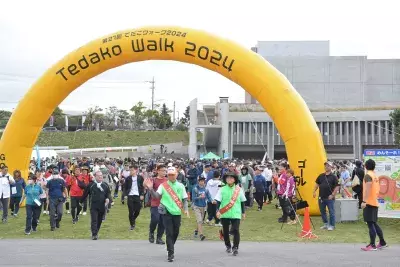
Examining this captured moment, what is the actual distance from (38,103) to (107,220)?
5343 mm

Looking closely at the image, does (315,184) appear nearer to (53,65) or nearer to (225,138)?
(53,65)

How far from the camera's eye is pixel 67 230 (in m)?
12.6

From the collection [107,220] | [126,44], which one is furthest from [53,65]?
[107,220]

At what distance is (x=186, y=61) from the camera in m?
16.5

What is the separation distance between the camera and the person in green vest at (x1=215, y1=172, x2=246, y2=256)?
29.6 feet

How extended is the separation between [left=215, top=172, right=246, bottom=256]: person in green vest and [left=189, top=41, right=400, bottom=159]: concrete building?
39.0m

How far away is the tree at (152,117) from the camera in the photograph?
9625 centimetres

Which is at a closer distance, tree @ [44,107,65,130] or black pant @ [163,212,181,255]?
black pant @ [163,212,181,255]

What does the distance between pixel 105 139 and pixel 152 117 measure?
22.8m

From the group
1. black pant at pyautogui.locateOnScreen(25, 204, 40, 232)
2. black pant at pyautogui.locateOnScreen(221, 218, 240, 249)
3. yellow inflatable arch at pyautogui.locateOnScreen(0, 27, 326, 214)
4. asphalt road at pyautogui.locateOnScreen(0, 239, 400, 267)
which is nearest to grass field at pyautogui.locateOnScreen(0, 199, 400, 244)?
black pant at pyautogui.locateOnScreen(25, 204, 40, 232)

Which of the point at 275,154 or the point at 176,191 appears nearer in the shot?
the point at 176,191

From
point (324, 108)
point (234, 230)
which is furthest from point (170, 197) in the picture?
point (324, 108)

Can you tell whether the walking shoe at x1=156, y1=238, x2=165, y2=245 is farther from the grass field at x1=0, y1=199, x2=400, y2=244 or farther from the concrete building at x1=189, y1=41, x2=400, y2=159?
the concrete building at x1=189, y1=41, x2=400, y2=159

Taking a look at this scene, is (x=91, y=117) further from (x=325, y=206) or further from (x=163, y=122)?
(x=325, y=206)
